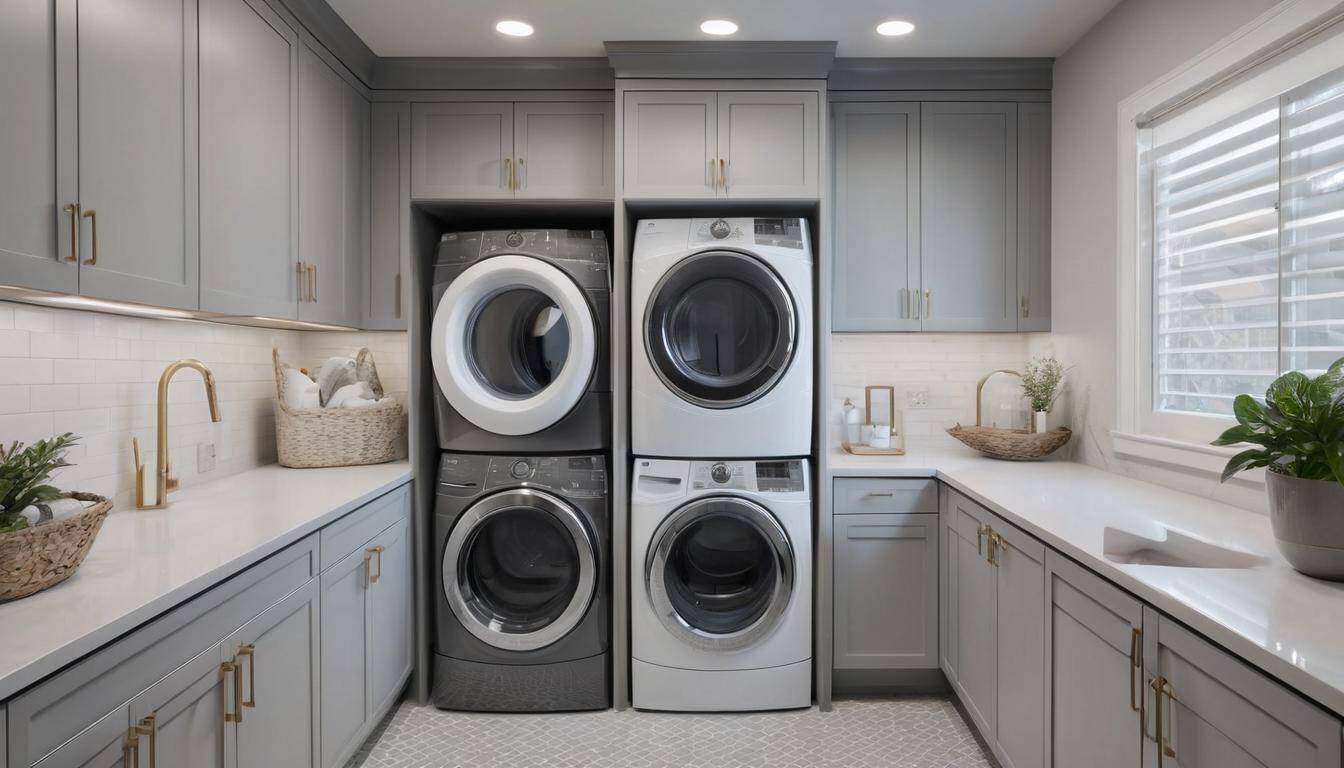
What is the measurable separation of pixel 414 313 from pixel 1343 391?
2582mm

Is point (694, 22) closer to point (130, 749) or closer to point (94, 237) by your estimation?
point (94, 237)

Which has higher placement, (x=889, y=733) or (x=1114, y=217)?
(x=1114, y=217)

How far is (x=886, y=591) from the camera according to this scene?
2.62 metres

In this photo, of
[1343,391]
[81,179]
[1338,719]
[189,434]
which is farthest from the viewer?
[189,434]

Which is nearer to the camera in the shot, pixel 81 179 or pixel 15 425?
pixel 81 179

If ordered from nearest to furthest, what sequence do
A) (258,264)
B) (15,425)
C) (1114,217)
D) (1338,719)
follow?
(1338,719), (15,425), (258,264), (1114,217)

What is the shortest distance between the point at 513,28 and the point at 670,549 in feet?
6.27

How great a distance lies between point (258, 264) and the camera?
6.63 feet

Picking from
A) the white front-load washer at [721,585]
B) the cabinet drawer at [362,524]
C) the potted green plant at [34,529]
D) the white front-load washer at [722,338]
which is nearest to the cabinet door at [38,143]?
the potted green plant at [34,529]

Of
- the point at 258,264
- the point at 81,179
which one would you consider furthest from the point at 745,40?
the point at 81,179

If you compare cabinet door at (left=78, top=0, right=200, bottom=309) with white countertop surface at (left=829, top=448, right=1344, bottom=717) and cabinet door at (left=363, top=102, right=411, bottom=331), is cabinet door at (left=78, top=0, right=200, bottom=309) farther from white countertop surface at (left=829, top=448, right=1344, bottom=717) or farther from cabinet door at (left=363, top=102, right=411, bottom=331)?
white countertop surface at (left=829, top=448, right=1344, bottom=717)

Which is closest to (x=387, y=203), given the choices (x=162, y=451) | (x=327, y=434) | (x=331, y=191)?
(x=331, y=191)

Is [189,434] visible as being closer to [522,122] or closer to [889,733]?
[522,122]

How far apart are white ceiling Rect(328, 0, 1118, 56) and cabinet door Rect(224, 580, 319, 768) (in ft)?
6.10
